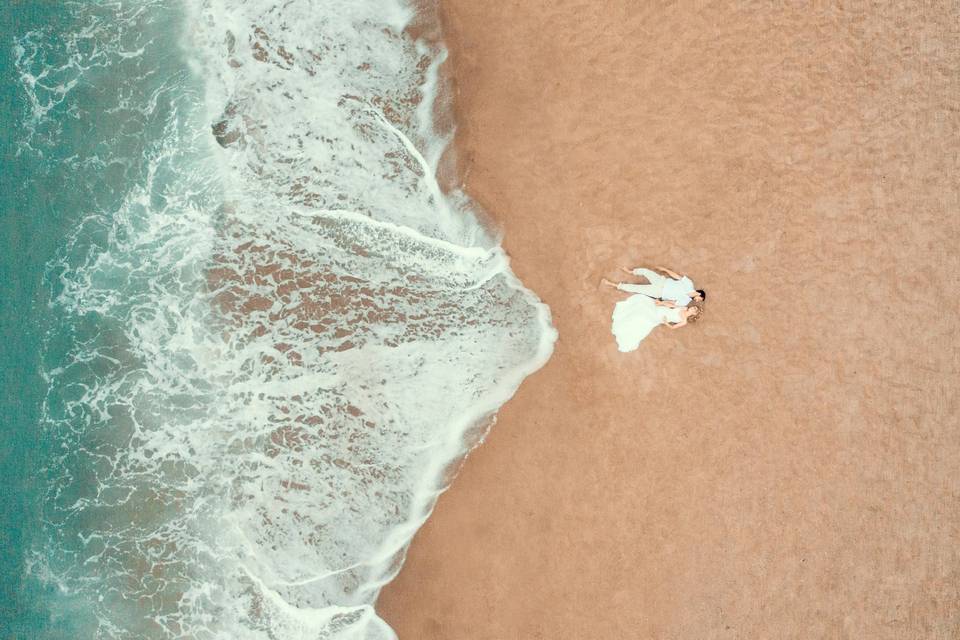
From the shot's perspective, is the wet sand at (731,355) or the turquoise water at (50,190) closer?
the wet sand at (731,355)

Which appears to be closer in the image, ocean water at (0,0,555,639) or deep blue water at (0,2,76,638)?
ocean water at (0,0,555,639)

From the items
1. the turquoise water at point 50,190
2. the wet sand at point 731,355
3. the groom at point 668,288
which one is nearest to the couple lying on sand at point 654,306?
the groom at point 668,288

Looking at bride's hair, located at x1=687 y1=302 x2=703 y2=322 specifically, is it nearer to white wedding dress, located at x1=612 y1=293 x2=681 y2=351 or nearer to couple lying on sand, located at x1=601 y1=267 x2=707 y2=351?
couple lying on sand, located at x1=601 y1=267 x2=707 y2=351

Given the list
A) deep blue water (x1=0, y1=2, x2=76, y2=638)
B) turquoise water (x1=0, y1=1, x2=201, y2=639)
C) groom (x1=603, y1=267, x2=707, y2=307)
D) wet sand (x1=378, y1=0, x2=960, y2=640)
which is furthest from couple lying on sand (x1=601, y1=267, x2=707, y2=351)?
deep blue water (x1=0, y1=2, x2=76, y2=638)

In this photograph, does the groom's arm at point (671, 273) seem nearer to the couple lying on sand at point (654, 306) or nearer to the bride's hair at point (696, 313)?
the couple lying on sand at point (654, 306)

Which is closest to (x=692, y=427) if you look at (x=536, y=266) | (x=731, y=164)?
(x=536, y=266)

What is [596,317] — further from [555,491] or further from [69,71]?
[69,71]

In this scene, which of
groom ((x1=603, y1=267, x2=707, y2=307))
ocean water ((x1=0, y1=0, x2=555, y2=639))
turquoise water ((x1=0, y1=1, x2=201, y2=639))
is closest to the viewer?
groom ((x1=603, y1=267, x2=707, y2=307))
